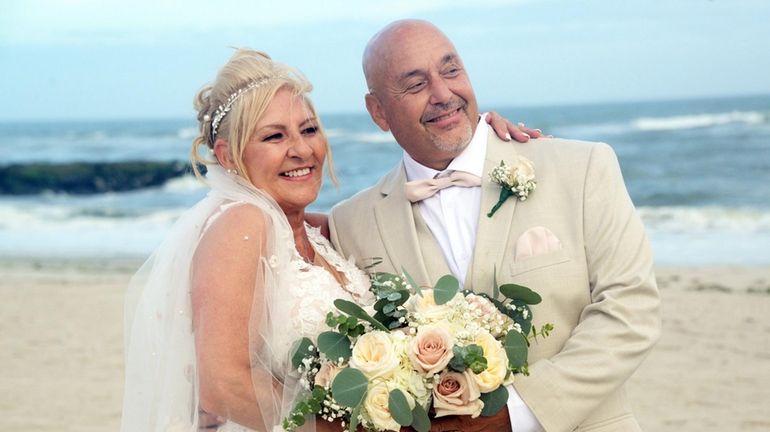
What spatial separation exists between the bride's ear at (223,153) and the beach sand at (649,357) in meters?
5.07

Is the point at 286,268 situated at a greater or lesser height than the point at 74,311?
greater

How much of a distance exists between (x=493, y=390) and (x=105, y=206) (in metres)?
24.6

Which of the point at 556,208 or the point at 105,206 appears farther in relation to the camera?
the point at 105,206

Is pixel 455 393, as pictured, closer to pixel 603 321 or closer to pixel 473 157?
pixel 603 321

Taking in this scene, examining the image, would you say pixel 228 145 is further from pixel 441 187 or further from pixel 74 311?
pixel 74 311

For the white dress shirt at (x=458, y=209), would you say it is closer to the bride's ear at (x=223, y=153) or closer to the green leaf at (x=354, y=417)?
the bride's ear at (x=223, y=153)

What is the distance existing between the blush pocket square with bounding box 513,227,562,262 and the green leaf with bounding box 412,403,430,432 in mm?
965

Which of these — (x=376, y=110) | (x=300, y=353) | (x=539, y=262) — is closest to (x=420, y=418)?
(x=300, y=353)

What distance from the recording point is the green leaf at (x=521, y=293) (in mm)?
3703

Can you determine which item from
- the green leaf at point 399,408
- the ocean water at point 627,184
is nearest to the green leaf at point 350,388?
the green leaf at point 399,408

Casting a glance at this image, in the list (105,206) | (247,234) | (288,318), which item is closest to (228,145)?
(247,234)

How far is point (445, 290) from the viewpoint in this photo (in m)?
3.55

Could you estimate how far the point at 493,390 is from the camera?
3504mm

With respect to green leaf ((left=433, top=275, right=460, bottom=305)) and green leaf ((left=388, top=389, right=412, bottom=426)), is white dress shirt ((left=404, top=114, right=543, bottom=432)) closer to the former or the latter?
green leaf ((left=433, top=275, right=460, bottom=305))
